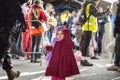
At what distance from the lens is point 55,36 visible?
24.8 ft

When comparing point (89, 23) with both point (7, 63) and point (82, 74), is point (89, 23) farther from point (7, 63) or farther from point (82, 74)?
Result: point (7, 63)

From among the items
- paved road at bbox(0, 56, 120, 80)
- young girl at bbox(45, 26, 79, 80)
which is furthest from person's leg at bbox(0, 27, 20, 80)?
paved road at bbox(0, 56, 120, 80)

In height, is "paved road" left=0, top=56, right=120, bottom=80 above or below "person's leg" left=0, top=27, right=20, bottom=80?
below

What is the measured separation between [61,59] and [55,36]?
0.57 metres

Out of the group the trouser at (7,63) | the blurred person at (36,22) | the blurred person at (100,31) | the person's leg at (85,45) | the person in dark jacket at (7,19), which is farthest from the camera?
the blurred person at (100,31)

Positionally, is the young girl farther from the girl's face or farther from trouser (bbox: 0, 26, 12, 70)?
trouser (bbox: 0, 26, 12, 70)

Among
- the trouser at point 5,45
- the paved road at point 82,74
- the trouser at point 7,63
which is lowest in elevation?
the paved road at point 82,74

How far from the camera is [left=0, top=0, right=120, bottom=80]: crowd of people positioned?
7.07 metres

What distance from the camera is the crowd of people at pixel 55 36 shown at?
7075mm

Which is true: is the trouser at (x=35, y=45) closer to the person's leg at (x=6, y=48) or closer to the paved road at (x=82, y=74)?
the paved road at (x=82, y=74)

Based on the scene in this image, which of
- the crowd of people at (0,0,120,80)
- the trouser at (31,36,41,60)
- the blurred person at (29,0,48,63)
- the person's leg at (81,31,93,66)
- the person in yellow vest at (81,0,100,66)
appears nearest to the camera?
the crowd of people at (0,0,120,80)

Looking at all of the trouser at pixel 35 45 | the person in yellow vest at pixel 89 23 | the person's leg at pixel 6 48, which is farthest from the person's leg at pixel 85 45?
the person's leg at pixel 6 48

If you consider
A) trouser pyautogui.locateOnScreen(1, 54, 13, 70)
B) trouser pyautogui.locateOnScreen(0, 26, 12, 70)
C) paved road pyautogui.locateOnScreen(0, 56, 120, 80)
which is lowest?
paved road pyautogui.locateOnScreen(0, 56, 120, 80)

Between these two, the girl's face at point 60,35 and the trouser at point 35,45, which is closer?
the girl's face at point 60,35
